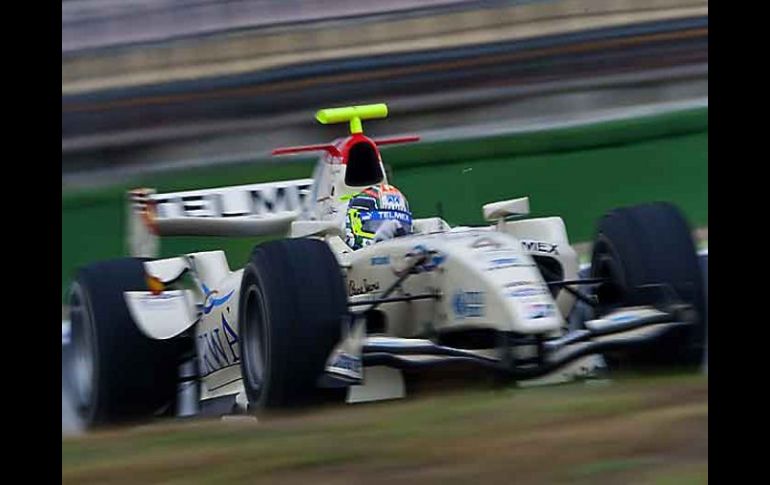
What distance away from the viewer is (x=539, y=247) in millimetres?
7109

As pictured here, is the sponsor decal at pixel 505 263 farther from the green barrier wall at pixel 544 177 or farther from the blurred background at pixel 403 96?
the blurred background at pixel 403 96

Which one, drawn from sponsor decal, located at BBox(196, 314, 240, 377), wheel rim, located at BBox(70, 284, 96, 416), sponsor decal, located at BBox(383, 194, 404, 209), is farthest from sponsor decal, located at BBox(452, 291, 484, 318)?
wheel rim, located at BBox(70, 284, 96, 416)

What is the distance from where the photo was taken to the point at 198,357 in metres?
7.27

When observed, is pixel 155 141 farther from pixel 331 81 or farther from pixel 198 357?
pixel 198 357

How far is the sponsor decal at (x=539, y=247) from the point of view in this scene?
23.2ft

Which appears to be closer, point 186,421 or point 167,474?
point 167,474

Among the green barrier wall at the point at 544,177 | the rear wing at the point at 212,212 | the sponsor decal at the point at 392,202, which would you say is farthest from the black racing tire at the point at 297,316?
the green barrier wall at the point at 544,177

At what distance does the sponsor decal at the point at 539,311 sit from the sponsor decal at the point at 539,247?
0.95 metres

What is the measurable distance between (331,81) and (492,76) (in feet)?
4.06

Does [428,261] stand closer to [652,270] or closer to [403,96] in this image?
[652,270]

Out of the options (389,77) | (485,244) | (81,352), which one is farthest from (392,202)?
(389,77)

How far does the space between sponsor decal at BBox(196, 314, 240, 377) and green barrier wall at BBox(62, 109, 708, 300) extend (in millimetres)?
3771

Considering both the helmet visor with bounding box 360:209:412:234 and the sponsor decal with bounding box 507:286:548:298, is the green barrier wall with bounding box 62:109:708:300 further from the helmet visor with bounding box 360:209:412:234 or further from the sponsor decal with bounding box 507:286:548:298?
the sponsor decal with bounding box 507:286:548:298
